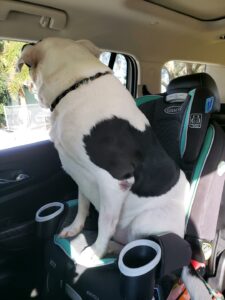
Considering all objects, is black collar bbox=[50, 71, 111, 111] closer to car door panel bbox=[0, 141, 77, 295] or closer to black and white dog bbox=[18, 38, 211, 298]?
black and white dog bbox=[18, 38, 211, 298]

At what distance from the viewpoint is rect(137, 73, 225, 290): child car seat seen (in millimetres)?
1592

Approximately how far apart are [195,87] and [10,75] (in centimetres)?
102

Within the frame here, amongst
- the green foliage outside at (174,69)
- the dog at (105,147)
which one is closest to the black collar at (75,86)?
the dog at (105,147)

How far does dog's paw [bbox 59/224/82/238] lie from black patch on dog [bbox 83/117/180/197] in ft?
1.26

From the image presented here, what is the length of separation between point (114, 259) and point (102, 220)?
0.55ft

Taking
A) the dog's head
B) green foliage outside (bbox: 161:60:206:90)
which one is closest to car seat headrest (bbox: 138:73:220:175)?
the dog's head

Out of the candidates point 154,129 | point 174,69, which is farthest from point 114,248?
point 174,69

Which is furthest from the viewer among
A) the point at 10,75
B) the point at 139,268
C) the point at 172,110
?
the point at 10,75

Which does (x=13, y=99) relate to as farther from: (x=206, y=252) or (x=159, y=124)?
(x=206, y=252)

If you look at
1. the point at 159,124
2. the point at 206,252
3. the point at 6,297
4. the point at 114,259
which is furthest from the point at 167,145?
the point at 6,297

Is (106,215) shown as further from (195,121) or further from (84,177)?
(195,121)

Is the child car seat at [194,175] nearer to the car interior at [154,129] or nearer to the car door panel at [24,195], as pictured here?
the car interior at [154,129]

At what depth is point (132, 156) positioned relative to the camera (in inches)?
58.2

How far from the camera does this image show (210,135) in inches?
64.3
